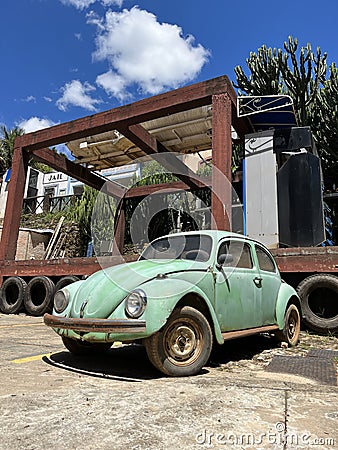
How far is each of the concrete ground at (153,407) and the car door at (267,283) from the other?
0.82m

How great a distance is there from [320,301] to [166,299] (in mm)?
3917

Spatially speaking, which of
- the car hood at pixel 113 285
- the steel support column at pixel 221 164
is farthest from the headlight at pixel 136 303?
the steel support column at pixel 221 164

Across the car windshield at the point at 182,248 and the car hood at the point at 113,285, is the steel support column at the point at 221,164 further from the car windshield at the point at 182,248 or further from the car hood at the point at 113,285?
the car hood at the point at 113,285

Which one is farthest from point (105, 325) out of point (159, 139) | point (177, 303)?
point (159, 139)

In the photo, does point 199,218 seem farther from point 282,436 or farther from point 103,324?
point 282,436

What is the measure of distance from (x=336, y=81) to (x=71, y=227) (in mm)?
14548

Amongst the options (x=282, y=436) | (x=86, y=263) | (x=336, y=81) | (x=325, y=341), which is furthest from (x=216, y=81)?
(x=336, y=81)

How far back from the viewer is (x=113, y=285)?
11.3 ft

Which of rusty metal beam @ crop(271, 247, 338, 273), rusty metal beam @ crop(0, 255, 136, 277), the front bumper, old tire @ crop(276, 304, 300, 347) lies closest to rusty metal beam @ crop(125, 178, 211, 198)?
rusty metal beam @ crop(0, 255, 136, 277)

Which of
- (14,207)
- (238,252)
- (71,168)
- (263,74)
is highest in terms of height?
(263,74)

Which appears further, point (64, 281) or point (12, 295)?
point (12, 295)

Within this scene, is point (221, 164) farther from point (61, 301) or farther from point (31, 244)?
point (31, 244)

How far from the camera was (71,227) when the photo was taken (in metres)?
19.6

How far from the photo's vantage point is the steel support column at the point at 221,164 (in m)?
7.02
